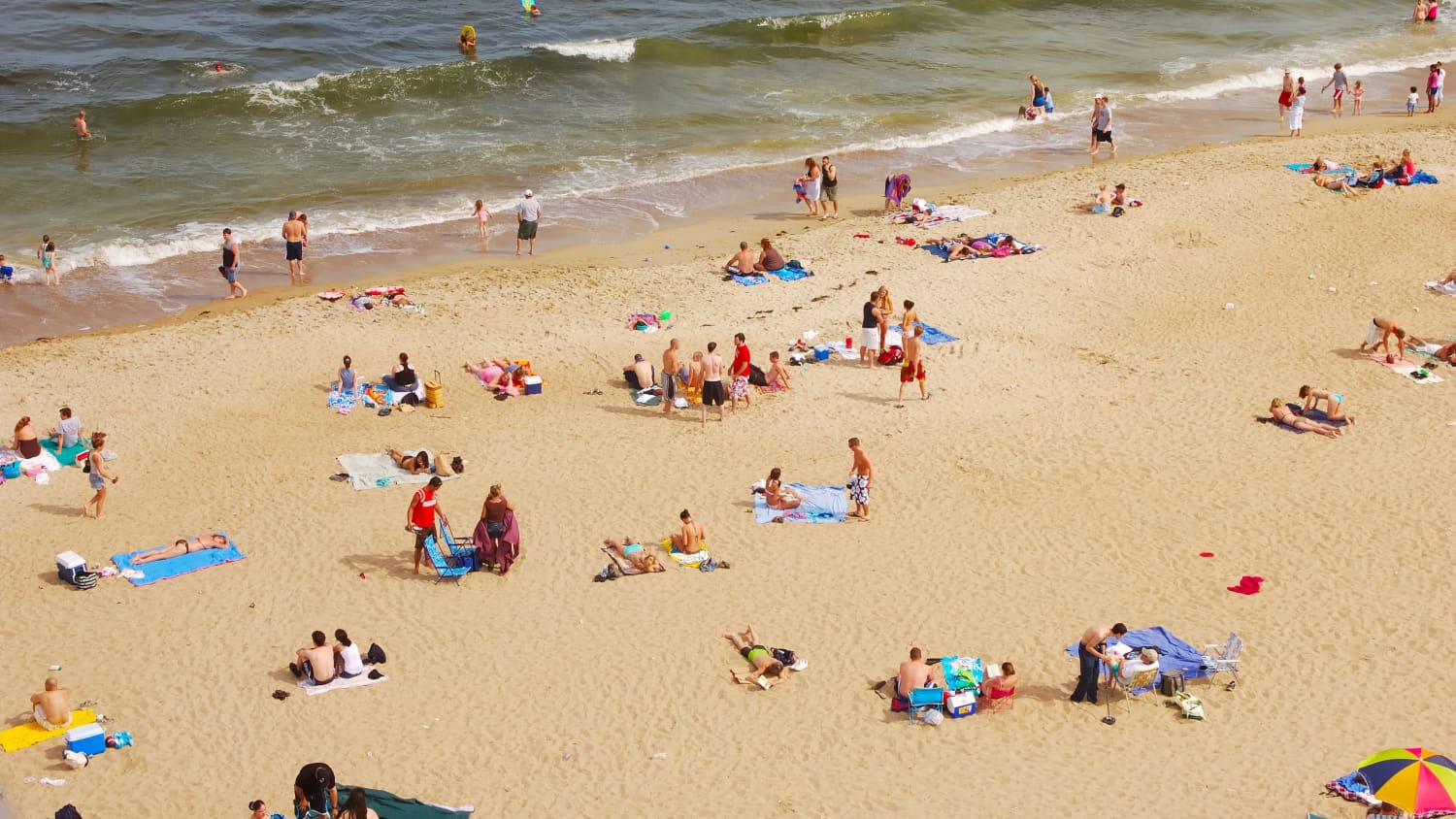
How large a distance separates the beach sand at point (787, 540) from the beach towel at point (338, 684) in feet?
0.38

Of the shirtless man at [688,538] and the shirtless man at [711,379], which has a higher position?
the shirtless man at [711,379]

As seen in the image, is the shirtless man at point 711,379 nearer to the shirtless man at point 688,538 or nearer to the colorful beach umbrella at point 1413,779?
the shirtless man at point 688,538

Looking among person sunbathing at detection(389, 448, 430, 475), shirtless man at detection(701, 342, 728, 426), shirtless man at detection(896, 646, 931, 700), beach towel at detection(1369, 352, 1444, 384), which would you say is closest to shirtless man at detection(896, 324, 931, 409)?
shirtless man at detection(701, 342, 728, 426)

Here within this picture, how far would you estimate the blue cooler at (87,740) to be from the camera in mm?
11375

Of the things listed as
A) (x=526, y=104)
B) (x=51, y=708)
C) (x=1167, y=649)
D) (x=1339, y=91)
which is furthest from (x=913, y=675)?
(x=1339, y=91)

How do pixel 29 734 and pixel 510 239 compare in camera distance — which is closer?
pixel 29 734

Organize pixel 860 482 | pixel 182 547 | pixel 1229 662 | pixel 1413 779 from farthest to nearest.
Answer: pixel 860 482 → pixel 182 547 → pixel 1229 662 → pixel 1413 779

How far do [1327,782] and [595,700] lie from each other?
238 inches

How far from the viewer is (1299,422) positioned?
17.3 metres

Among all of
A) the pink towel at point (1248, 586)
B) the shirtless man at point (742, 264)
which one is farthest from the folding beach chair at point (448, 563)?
the shirtless man at point (742, 264)

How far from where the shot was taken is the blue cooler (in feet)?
37.3

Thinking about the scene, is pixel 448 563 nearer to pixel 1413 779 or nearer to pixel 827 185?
pixel 1413 779

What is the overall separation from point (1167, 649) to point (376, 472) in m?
8.97

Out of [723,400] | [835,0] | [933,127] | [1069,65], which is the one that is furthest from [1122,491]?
[835,0]
